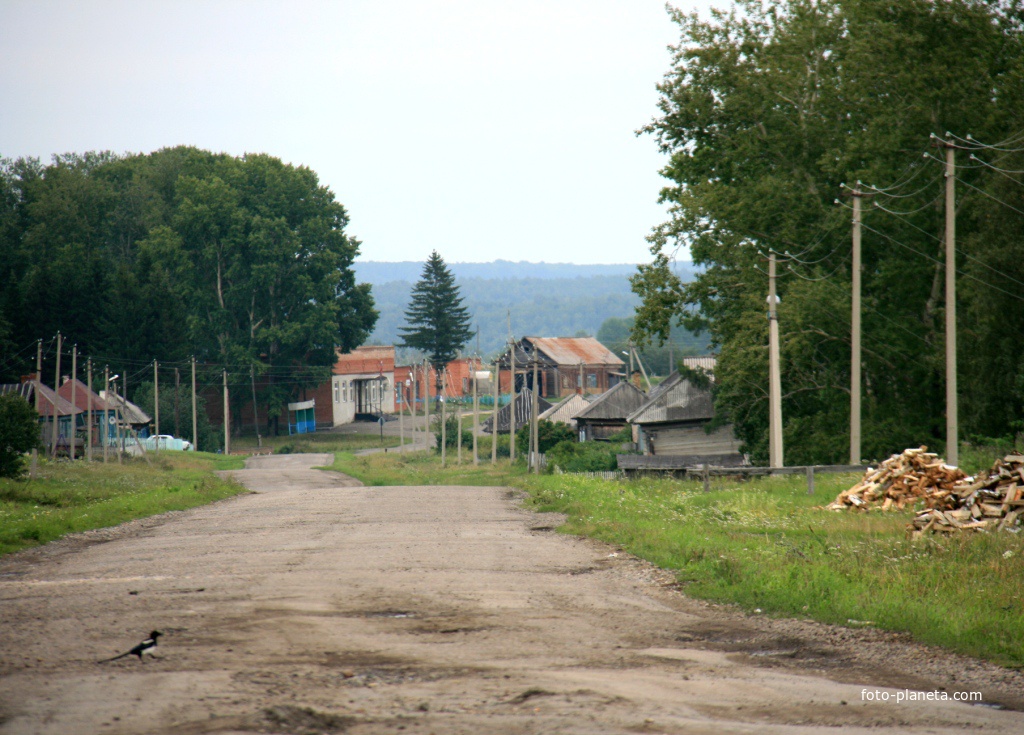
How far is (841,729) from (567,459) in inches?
1856

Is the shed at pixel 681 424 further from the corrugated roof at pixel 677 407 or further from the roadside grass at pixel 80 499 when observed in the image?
the roadside grass at pixel 80 499

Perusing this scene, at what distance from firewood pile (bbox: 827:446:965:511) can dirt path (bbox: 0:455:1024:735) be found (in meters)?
6.88

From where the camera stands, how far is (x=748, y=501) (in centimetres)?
2042

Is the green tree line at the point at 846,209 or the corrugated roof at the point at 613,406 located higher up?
the green tree line at the point at 846,209

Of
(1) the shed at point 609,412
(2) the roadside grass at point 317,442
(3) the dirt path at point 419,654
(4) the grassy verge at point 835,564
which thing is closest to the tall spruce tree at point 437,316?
(2) the roadside grass at point 317,442

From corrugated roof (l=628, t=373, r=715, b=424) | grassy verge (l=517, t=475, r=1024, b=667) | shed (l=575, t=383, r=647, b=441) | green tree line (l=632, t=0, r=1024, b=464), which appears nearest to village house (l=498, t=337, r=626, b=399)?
shed (l=575, t=383, r=647, b=441)

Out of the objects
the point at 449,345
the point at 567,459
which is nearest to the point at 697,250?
the point at 567,459

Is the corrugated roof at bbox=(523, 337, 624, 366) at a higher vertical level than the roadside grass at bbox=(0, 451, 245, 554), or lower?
higher

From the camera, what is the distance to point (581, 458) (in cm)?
5206

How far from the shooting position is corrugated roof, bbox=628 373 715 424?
54031 millimetres

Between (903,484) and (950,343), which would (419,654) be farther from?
(950,343)

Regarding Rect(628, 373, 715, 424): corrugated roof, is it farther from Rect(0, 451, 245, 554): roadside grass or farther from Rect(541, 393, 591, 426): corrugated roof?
Rect(0, 451, 245, 554): roadside grass

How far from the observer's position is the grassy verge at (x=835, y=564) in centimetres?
955

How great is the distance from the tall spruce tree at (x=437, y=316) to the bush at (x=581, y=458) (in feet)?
177
